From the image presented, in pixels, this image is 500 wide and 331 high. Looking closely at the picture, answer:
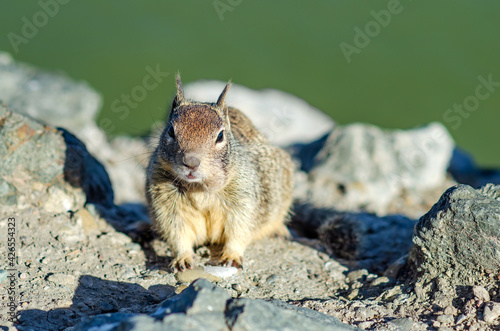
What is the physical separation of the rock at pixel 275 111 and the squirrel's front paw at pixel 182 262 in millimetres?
5073

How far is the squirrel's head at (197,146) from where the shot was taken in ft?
13.7

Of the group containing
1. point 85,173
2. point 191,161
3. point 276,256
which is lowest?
point 276,256

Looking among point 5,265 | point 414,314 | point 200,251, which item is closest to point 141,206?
point 200,251

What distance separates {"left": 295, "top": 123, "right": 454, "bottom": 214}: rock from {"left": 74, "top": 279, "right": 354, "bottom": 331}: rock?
411 cm

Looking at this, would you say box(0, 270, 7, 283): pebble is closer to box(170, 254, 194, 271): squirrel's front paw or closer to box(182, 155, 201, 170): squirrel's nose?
box(170, 254, 194, 271): squirrel's front paw

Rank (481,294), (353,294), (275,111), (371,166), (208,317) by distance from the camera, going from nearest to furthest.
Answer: (208,317)
(481,294)
(353,294)
(371,166)
(275,111)

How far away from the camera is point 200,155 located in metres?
4.18

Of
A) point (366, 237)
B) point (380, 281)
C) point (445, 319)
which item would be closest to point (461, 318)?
point (445, 319)

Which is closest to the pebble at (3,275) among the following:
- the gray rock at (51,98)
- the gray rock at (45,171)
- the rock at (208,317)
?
the gray rock at (45,171)

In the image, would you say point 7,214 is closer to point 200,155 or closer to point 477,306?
point 200,155

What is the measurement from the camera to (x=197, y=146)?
13.8ft

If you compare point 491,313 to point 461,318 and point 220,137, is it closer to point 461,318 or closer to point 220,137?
point 461,318

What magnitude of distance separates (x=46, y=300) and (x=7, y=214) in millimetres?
1361

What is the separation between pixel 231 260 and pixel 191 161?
124 centimetres
